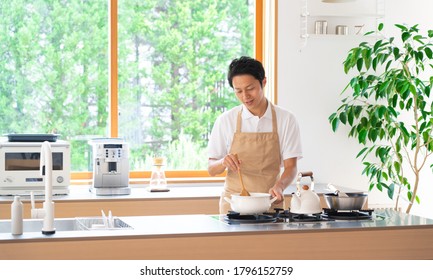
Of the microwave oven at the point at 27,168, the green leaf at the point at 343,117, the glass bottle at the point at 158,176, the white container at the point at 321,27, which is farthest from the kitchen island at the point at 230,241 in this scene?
the white container at the point at 321,27

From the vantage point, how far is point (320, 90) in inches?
244

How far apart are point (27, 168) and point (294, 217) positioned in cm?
232

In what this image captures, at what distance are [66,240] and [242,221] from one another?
0.88 meters

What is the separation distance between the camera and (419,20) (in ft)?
21.0

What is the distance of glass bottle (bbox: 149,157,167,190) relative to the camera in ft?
18.3

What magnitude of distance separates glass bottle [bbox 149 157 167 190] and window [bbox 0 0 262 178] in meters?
0.49

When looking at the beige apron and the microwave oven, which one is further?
the microwave oven

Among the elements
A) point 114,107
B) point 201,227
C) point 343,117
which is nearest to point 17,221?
point 201,227

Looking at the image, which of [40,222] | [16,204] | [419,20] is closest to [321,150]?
[419,20]

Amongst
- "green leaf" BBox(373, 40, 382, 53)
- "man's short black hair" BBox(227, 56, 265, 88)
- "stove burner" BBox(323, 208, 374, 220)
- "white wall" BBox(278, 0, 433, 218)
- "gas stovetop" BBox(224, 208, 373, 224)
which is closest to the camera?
"gas stovetop" BBox(224, 208, 373, 224)

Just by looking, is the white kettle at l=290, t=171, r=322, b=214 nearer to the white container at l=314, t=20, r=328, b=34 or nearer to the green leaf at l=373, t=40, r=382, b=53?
the green leaf at l=373, t=40, r=382, b=53

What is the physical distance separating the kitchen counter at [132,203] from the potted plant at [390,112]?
81 centimetres

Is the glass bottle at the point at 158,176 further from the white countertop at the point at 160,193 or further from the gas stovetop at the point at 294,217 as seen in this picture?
the gas stovetop at the point at 294,217

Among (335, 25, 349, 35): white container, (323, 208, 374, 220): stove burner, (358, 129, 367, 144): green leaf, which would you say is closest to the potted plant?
(358, 129, 367, 144): green leaf
